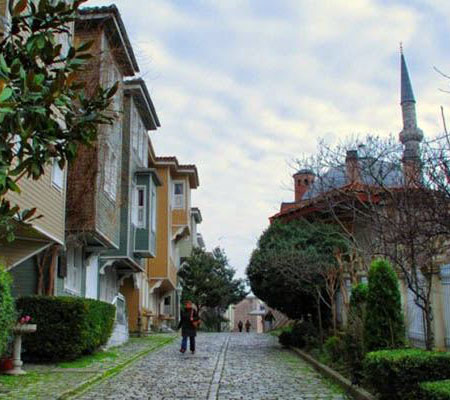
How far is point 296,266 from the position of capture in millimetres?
19688

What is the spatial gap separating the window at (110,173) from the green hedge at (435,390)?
14.4 m

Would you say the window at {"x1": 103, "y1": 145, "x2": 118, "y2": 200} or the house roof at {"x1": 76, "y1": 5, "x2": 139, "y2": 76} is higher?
the house roof at {"x1": 76, "y1": 5, "x2": 139, "y2": 76}

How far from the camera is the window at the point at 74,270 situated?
806 inches

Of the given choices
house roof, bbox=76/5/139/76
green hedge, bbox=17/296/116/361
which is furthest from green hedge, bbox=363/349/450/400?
house roof, bbox=76/5/139/76

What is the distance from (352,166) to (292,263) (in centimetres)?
486

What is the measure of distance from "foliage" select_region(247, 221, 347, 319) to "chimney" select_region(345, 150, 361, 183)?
398 cm

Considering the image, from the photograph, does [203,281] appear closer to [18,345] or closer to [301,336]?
[301,336]

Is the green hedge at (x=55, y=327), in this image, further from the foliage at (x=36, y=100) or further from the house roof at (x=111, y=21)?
the foliage at (x=36, y=100)

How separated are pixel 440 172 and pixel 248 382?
6.89 metres

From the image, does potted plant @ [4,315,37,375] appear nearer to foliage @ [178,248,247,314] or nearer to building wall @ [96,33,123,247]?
building wall @ [96,33,123,247]

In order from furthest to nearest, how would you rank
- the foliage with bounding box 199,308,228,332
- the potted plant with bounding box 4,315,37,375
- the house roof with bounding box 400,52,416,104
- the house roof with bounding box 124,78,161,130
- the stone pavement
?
the house roof with bounding box 400,52,416,104 < the foliage with bounding box 199,308,228,332 < the house roof with bounding box 124,78,161,130 < the potted plant with bounding box 4,315,37,375 < the stone pavement

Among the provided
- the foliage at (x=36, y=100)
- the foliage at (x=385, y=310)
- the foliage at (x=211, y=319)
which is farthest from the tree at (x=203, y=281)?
the foliage at (x=36, y=100)

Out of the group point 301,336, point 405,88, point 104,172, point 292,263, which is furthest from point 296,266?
point 405,88

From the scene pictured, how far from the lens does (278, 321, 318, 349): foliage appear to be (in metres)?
20.3
